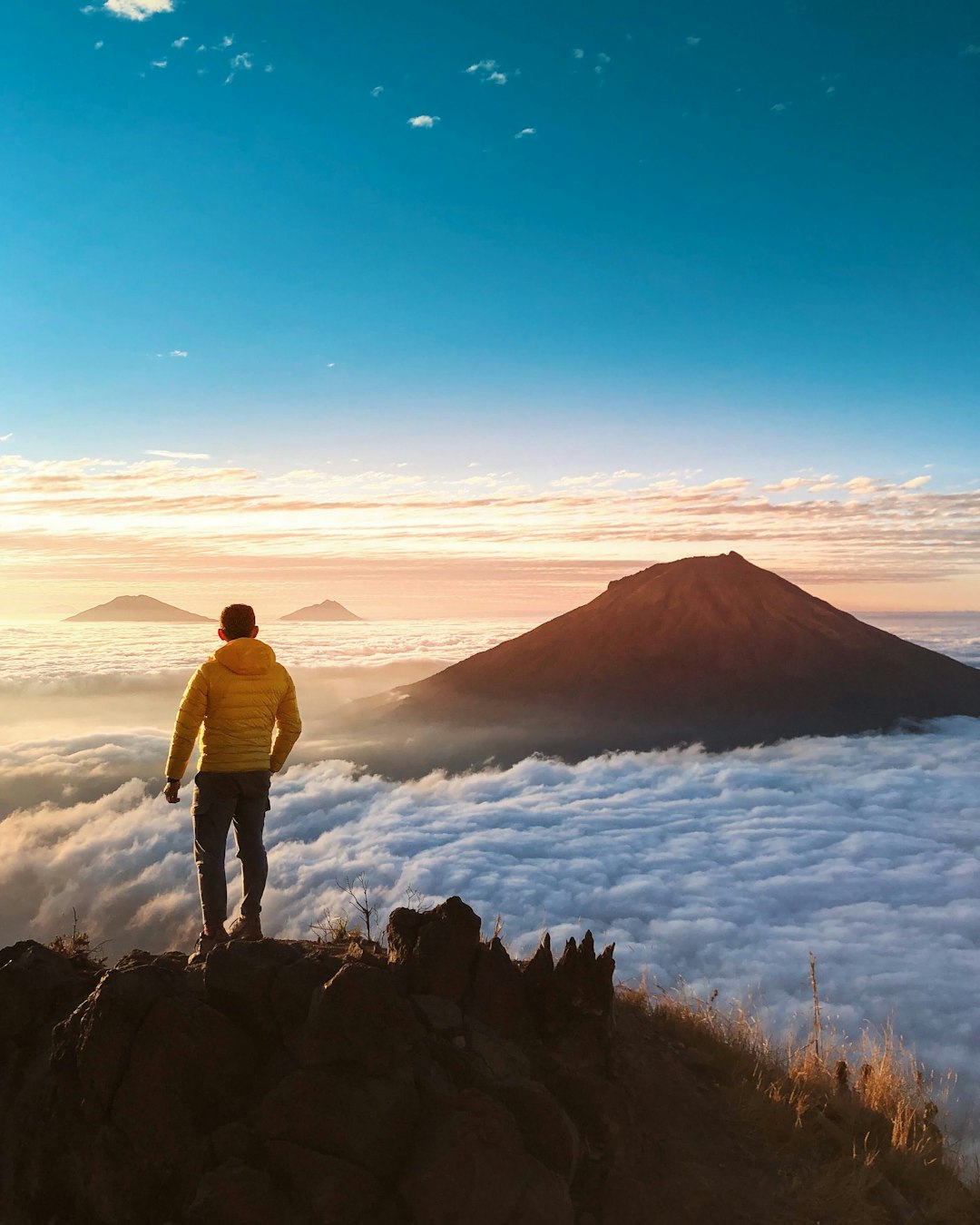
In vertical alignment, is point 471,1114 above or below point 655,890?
above

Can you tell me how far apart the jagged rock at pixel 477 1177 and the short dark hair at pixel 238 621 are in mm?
3784

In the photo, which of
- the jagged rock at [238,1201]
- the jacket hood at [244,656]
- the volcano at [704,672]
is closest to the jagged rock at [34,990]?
the jagged rock at [238,1201]

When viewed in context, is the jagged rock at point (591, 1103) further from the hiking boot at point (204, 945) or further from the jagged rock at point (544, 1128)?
the hiking boot at point (204, 945)

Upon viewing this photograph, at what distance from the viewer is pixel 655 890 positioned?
6725cm

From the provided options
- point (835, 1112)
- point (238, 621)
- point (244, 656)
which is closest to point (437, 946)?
point (244, 656)

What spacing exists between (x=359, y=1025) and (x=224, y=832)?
2.74 metres

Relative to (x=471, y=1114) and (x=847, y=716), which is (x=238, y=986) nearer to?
(x=471, y=1114)

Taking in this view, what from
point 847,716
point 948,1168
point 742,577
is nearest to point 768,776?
point 847,716

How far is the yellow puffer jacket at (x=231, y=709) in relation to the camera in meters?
6.50

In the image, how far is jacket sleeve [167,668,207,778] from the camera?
6.34 meters

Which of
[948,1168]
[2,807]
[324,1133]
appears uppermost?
[324,1133]

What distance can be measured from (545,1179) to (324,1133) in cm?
114

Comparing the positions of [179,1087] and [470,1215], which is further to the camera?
[179,1087]

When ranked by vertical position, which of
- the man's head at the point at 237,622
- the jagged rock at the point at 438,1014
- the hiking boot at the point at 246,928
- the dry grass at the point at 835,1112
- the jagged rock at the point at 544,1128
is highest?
the man's head at the point at 237,622
